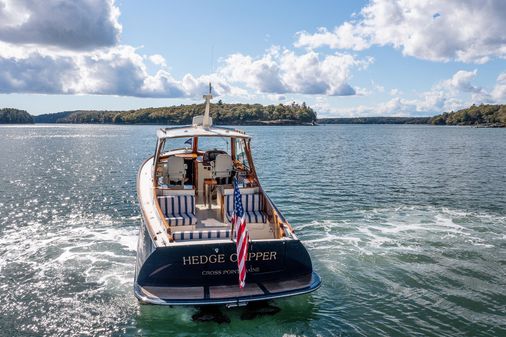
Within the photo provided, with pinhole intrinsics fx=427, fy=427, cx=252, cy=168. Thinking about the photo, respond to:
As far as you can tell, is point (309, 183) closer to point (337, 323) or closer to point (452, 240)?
point (452, 240)

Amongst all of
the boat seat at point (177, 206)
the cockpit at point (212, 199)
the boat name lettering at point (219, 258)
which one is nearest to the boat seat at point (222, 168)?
the cockpit at point (212, 199)

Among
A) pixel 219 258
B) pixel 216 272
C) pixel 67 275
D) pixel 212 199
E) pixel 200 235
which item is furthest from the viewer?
pixel 212 199

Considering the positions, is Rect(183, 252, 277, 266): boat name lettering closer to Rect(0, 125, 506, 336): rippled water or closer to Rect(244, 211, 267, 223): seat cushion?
Rect(0, 125, 506, 336): rippled water

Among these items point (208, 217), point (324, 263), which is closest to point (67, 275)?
point (208, 217)

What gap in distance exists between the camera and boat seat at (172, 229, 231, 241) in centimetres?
1177

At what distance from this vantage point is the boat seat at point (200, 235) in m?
11.8

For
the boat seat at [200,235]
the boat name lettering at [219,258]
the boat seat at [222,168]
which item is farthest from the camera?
the boat seat at [222,168]

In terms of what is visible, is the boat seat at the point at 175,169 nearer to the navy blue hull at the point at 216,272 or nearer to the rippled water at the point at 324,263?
the rippled water at the point at 324,263

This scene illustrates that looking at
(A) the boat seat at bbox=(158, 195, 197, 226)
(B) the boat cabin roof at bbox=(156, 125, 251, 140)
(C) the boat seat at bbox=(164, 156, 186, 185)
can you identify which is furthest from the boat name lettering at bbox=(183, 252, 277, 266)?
(C) the boat seat at bbox=(164, 156, 186, 185)

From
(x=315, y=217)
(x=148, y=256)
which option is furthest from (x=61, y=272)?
(x=315, y=217)

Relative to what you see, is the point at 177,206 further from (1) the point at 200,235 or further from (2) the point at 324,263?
(2) the point at 324,263

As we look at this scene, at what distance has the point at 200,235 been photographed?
12031 millimetres

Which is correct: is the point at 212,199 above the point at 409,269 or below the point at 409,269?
above

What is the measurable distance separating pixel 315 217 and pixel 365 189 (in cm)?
1000
